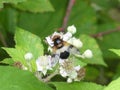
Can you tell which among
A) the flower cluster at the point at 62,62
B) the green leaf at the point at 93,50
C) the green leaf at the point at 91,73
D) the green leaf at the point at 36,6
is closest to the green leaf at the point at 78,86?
the flower cluster at the point at 62,62

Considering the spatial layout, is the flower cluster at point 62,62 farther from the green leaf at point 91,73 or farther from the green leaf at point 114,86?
the green leaf at point 91,73

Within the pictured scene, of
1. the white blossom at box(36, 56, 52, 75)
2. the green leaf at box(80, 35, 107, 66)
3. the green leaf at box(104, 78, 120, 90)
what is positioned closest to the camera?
the green leaf at box(104, 78, 120, 90)

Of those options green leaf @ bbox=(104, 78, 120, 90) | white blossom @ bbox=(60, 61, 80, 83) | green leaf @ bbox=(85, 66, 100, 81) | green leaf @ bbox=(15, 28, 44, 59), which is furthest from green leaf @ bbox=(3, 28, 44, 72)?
green leaf @ bbox=(85, 66, 100, 81)

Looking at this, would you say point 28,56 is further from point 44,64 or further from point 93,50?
point 93,50

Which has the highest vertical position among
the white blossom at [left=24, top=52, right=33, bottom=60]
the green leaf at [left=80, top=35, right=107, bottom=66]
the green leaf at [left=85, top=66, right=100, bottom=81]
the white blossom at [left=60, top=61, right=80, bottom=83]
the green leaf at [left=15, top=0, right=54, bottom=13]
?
the white blossom at [left=24, top=52, right=33, bottom=60]

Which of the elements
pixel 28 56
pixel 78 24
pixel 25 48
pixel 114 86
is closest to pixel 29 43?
pixel 25 48

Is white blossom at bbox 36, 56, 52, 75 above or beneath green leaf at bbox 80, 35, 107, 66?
above

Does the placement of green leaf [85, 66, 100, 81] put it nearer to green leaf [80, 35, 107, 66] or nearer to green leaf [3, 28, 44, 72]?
green leaf [80, 35, 107, 66]
